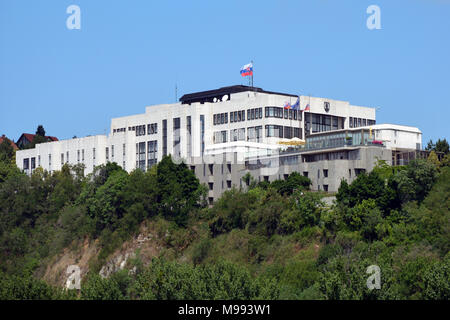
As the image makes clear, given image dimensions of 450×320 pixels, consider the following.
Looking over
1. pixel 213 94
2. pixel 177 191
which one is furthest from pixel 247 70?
pixel 177 191

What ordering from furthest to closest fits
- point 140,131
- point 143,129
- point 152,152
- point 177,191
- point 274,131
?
point 140,131 → point 143,129 → point 152,152 → point 274,131 → point 177,191

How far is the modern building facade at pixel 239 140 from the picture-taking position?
136 m

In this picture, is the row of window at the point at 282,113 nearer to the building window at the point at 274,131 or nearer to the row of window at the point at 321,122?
the building window at the point at 274,131

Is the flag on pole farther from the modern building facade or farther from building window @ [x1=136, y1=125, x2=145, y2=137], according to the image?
building window @ [x1=136, y1=125, x2=145, y2=137]

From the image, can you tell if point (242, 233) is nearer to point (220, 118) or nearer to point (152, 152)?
point (220, 118)

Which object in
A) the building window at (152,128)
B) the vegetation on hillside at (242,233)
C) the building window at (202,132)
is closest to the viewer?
the vegetation on hillside at (242,233)

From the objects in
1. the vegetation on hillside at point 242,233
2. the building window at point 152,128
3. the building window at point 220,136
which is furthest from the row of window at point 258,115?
the vegetation on hillside at point 242,233

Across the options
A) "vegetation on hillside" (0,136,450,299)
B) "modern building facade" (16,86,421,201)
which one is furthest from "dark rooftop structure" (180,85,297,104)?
"vegetation on hillside" (0,136,450,299)

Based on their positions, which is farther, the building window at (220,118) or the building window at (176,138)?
the building window at (176,138)

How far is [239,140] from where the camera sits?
160250mm

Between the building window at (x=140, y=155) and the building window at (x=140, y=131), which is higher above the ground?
the building window at (x=140, y=131)

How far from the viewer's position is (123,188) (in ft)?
489

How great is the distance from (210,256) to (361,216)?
19636 mm

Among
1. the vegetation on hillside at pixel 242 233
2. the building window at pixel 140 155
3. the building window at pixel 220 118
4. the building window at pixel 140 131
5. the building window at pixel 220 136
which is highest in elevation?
the building window at pixel 220 118
